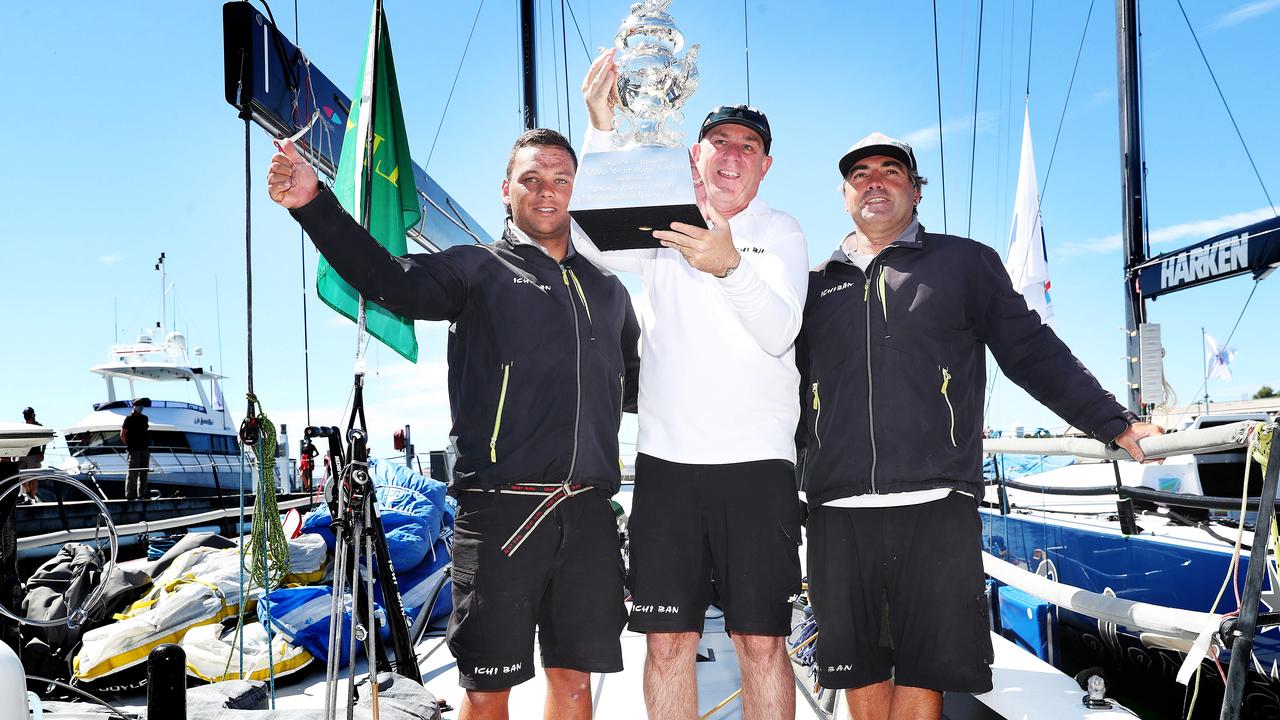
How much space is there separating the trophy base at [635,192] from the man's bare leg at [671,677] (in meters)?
1.04

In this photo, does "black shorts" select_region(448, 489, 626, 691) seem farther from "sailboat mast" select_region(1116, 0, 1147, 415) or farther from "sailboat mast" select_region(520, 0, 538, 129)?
"sailboat mast" select_region(1116, 0, 1147, 415)

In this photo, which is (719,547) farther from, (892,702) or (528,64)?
(528,64)

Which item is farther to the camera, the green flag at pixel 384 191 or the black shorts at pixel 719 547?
the green flag at pixel 384 191

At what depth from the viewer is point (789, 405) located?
6.91 ft

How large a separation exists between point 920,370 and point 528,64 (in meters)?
5.52

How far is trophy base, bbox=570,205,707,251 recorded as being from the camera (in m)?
1.75

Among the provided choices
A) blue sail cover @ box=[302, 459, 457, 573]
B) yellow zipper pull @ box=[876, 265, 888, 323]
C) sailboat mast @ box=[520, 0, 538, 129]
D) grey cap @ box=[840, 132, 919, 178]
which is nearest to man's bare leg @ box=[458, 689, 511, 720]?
yellow zipper pull @ box=[876, 265, 888, 323]

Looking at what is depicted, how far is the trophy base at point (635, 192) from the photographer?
1729mm

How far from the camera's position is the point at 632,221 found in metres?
1.80

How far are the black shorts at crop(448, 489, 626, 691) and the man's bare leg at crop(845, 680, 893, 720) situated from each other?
2.29ft

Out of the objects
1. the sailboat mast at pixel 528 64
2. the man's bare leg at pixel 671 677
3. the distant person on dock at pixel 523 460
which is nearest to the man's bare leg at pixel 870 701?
the man's bare leg at pixel 671 677

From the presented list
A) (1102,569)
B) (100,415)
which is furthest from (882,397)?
(100,415)

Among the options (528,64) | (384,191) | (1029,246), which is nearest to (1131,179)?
(1029,246)

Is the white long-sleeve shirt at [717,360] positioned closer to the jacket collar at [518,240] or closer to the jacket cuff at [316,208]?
the jacket collar at [518,240]
